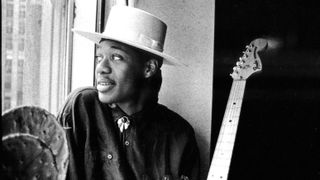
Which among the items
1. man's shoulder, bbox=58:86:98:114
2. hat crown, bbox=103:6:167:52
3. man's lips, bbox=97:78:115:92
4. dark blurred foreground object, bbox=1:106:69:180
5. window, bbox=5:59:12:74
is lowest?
dark blurred foreground object, bbox=1:106:69:180

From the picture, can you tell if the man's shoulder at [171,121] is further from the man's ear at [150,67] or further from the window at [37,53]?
the window at [37,53]

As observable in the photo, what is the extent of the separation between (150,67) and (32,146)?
81 centimetres

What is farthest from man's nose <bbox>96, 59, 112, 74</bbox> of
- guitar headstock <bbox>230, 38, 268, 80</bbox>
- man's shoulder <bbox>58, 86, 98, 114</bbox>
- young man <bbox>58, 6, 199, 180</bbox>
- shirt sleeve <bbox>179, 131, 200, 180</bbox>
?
guitar headstock <bbox>230, 38, 268, 80</bbox>

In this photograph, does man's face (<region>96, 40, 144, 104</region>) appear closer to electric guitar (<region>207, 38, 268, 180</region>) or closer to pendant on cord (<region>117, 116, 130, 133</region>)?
pendant on cord (<region>117, 116, 130, 133</region>)

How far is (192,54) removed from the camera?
2.19 m

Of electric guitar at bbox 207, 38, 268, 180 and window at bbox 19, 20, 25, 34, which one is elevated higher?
window at bbox 19, 20, 25, 34

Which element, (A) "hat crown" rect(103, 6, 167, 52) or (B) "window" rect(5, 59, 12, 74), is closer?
(B) "window" rect(5, 59, 12, 74)

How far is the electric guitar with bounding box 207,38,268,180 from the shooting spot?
1.78 meters

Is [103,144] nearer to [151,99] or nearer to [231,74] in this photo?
[151,99]

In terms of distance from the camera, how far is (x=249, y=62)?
197 centimetres

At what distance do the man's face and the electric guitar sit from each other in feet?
1.24

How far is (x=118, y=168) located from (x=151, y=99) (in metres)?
0.29

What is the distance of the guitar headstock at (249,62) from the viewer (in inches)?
77.0

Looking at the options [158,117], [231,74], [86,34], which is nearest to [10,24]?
[86,34]
